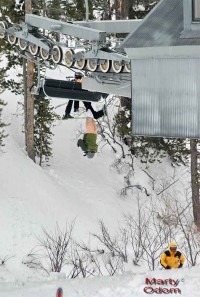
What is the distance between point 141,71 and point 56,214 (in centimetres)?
1187

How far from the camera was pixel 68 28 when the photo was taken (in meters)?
14.6

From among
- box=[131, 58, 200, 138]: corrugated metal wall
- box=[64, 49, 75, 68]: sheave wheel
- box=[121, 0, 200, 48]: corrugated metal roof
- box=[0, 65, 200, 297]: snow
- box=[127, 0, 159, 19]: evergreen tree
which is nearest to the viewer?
box=[121, 0, 200, 48]: corrugated metal roof

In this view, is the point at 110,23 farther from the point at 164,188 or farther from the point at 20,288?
the point at 164,188

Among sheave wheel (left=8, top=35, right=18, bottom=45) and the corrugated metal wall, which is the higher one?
sheave wheel (left=8, top=35, right=18, bottom=45)

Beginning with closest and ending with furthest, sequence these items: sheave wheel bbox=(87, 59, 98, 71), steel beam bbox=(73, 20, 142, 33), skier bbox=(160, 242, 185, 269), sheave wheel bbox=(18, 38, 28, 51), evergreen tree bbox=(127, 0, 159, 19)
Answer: sheave wheel bbox=(87, 59, 98, 71), steel beam bbox=(73, 20, 142, 33), sheave wheel bbox=(18, 38, 28, 51), skier bbox=(160, 242, 185, 269), evergreen tree bbox=(127, 0, 159, 19)

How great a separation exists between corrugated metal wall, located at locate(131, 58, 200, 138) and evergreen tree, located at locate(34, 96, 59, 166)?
44.6 ft

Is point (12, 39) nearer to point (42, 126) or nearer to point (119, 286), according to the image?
point (119, 286)

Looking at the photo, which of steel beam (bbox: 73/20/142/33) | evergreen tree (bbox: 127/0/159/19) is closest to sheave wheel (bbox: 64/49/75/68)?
steel beam (bbox: 73/20/142/33)

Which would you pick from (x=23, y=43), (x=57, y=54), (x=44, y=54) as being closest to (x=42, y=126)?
(x=23, y=43)

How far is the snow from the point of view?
51.8 ft

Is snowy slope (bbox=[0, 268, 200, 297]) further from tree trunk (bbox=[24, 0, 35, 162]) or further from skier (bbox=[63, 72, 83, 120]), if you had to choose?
tree trunk (bbox=[24, 0, 35, 162])

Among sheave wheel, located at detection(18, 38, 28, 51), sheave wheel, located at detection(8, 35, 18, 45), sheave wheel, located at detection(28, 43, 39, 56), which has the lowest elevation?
sheave wheel, located at detection(28, 43, 39, 56)

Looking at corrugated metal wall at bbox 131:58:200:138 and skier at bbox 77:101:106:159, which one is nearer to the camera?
corrugated metal wall at bbox 131:58:200:138

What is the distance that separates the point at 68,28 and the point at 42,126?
12.7 metres
